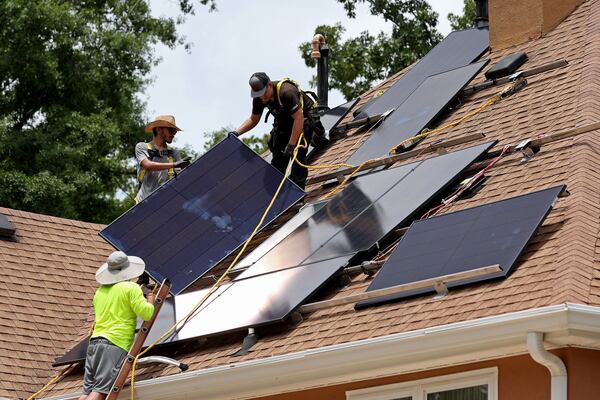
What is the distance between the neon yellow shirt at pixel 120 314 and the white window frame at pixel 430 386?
7.82ft

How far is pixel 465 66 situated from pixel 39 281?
5547 mm

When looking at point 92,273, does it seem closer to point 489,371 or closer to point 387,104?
point 387,104

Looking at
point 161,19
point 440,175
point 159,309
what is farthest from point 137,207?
point 161,19

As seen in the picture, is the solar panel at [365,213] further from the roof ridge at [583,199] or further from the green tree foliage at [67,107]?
the green tree foliage at [67,107]

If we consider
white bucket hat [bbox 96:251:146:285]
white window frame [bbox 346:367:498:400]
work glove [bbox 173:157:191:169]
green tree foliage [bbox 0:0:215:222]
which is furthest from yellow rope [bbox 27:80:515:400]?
green tree foliage [bbox 0:0:215:222]

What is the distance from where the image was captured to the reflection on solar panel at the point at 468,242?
11945mm

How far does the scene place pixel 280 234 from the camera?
14.8 meters

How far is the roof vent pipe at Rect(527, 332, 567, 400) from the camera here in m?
10.7

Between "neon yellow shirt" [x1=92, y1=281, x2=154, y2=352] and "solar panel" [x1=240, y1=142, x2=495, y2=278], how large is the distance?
114 cm

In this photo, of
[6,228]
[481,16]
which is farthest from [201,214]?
[481,16]

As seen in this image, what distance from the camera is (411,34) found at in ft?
100

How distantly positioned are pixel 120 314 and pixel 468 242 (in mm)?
3322

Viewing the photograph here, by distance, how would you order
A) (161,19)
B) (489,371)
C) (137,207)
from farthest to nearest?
(161,19) → (137,207) → (489,371)

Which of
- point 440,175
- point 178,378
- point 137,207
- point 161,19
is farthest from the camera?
point 161,19
